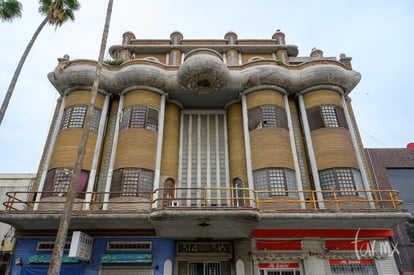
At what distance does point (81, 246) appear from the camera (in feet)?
43.7

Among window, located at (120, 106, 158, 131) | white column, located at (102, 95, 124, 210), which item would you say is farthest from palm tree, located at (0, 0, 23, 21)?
window, located at (120, 106, 158, 131)

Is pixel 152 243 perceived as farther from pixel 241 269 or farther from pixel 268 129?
pixel 268 129

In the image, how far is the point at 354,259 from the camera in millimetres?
14758

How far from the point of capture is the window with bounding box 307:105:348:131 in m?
18.0

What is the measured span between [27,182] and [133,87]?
1783 centimetres

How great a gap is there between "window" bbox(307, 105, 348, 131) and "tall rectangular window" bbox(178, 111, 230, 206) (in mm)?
6321

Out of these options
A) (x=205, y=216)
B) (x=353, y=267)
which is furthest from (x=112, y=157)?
(x=353, y=267)

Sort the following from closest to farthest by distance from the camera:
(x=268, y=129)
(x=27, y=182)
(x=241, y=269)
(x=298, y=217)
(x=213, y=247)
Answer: (x=298, y=217), (x=241, y=269), (x=213, y=247), (x=268, y=129), (x=27, y=182)

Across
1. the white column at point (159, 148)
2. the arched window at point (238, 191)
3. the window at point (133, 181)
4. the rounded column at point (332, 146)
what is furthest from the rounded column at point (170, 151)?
the rounded column at point (332, 146)

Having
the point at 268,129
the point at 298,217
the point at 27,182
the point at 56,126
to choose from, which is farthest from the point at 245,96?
the point at 27,182

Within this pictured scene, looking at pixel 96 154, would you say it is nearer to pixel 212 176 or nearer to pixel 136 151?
pixel 136 151

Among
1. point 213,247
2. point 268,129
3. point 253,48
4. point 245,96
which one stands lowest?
point 213,247

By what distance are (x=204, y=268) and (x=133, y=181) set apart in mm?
6496

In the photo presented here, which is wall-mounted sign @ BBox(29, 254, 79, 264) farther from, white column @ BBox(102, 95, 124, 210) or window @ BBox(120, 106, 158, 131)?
window @ BBox(120, 106, 158, 131)
